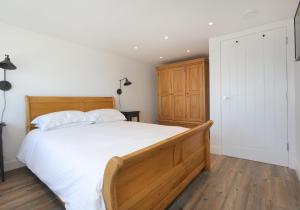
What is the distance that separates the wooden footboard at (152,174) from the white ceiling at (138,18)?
1574 millimetres

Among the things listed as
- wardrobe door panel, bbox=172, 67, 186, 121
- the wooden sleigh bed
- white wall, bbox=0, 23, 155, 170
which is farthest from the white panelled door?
white wall, bbox=0, 23, 155, 170

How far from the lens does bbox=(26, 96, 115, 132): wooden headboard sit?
8.77 feet

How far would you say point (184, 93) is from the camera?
4.39m

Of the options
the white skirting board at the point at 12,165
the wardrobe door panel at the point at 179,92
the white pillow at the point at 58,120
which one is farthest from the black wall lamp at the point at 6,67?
the wardrobe door panel at the point at 179,92

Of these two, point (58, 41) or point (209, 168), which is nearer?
point (209, 168)

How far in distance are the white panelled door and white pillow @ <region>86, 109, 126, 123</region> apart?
2.09 meters

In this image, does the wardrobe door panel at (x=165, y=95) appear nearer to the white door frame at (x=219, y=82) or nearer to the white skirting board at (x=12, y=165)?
the white door frame at (x=219, y=82)

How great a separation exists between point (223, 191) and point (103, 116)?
2275 mm

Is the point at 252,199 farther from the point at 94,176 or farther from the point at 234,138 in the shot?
the point at 94,176

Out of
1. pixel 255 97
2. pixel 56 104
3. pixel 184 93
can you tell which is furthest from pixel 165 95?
pixel 56 104

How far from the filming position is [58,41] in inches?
122

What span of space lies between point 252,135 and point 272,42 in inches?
60.9

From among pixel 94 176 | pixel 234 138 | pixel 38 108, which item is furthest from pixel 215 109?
pixel 38 108

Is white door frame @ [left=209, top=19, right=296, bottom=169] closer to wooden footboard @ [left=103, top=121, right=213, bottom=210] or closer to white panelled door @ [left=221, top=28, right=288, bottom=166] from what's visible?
white panelled door @ [left=221, top=28, right=288, bottom=166]
